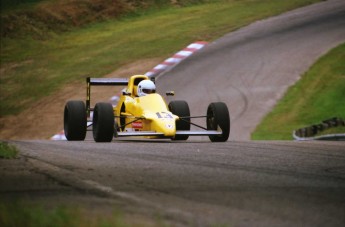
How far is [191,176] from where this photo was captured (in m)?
9.10

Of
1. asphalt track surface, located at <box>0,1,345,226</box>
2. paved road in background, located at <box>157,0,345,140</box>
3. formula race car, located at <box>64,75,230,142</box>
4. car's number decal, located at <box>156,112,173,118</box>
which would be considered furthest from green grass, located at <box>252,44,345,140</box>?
asphalt track surface, located at <box>0,1,345,226</box>

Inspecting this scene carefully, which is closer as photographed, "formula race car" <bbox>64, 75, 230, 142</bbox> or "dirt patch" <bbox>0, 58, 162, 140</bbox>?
"formula race car" <bbox>64, 75, 230, 142</bbox>

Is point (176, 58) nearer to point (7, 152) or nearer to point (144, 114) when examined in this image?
point (144, 114)

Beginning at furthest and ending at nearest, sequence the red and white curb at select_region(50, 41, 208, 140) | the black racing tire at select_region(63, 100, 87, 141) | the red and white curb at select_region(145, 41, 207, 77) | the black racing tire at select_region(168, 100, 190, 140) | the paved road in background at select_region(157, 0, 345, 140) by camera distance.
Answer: the red and white curb at select_region(145, 41, 207, 77) → the red and white curb at select_region(50, 41, 208, 140) → the paved road in background at select_region(157, 0, 345, 140) → the black racing tire at select_region(168, 100, 190, 140) → the black racing tire at select_region(63, 100, 87, 141)

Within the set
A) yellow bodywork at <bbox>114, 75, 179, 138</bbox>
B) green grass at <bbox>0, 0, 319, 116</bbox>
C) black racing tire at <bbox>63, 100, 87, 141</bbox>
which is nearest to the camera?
yellow bodywork at <bbox>114, 75, 179, 138</bbox>

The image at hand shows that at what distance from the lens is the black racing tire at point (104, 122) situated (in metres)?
16.2

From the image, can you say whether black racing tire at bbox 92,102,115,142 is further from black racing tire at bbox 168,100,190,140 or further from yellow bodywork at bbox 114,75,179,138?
black racing tire at bbox 168,100,190,140

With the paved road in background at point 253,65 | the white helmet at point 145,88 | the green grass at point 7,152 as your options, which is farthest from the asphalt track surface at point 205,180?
the paved road in background at point 253,65

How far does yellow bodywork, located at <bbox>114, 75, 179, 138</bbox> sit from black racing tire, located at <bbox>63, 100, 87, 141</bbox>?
2.45ft

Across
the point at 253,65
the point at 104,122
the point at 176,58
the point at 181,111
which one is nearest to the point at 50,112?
the point at 176,58

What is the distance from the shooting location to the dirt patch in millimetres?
27656

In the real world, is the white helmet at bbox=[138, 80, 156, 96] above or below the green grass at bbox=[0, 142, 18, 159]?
above

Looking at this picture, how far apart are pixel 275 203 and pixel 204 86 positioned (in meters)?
22.3

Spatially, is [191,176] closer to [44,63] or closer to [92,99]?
[92,99]
